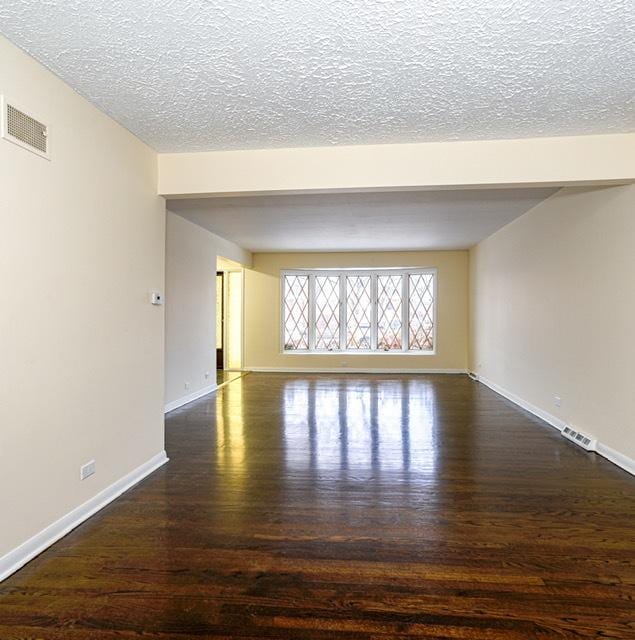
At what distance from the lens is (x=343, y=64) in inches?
85.8

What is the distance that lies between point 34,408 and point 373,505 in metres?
2.00

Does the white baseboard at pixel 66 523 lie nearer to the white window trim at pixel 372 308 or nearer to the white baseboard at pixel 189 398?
the white baseboard at pixel 189 398

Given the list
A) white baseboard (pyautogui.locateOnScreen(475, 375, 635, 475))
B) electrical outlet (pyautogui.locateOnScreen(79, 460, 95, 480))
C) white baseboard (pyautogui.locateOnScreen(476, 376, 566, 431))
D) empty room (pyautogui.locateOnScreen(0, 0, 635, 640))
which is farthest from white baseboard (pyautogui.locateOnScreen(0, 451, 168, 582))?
white baseboard (pyautogui.locateOnScreen(476, 376, 566, 431))

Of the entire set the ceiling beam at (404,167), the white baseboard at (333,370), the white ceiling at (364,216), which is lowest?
the white baseboard at (333,370)

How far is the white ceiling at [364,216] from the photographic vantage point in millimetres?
4699

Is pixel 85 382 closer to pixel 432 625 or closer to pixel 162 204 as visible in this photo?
pixel 162 204

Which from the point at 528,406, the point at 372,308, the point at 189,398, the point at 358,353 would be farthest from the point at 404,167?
the point at 358,353

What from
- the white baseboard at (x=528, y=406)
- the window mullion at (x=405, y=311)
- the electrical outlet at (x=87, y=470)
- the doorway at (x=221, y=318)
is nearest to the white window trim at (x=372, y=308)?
the window mullion at (x=405, y=311)

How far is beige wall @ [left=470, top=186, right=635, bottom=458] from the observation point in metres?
3.42

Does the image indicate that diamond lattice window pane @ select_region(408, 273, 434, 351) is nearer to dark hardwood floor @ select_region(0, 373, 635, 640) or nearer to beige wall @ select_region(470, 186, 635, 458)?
beige wall @ select_region(470, 186, 635, 458)

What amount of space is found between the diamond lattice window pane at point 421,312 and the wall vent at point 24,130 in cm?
778

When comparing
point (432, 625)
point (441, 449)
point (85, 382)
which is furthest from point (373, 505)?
point (85, 382)

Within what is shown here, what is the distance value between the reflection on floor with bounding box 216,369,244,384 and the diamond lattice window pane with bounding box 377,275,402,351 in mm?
3044

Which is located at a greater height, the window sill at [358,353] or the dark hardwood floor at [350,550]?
the window sill at [358,353]
